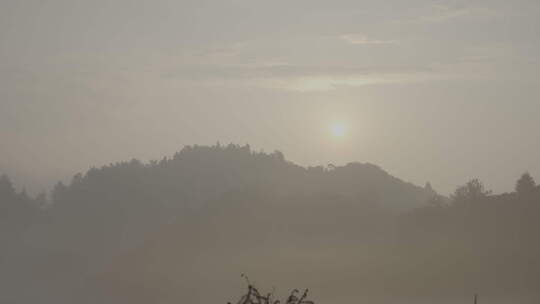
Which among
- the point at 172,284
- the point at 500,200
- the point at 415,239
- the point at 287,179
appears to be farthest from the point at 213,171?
the point at 500,200

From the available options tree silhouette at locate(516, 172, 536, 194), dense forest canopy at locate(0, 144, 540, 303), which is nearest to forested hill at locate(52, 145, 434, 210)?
dense forest canopy at locate(0, 144, 540, 303)

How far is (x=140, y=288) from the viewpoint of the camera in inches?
6870

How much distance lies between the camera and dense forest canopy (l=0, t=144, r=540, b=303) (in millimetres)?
146875

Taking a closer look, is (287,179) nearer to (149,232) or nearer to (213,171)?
(213,171)

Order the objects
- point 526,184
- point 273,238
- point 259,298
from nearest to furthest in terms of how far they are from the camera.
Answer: point 259,298 → point 526,184 → point 273,238

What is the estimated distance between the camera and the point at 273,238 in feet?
635

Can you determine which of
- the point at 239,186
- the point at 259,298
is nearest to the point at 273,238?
the point at 239,186

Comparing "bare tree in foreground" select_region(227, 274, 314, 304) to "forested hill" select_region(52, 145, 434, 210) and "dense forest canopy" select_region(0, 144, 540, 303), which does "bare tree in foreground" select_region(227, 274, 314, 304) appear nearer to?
"dense forest canopy" select_region(0, 144, 540, 303)

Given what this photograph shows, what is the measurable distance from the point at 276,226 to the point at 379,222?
97.4ft

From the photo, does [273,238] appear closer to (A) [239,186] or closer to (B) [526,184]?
(A) [239,186]

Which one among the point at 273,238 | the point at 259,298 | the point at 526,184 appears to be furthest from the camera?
the point at 273,238

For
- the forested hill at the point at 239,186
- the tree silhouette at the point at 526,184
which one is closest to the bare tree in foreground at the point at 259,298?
the tree silhouette at the point at 526,184

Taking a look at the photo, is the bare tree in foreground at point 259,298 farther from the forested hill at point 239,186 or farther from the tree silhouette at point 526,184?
the forested hill at point 239,186

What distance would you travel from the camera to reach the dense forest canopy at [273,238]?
146875 mm
